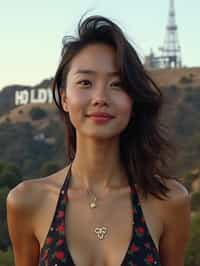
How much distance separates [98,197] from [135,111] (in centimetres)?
32

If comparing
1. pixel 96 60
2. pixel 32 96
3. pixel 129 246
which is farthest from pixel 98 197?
pixel 32 96

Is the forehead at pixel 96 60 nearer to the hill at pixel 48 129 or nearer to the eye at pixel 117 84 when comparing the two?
the eye at pixel 117 84

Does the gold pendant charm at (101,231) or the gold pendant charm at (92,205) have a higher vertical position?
the gold pendant charm at (92,205)

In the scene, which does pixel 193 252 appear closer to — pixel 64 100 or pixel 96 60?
pixel 64 100

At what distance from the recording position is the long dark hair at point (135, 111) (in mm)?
2174

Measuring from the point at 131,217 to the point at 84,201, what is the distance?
0.17 metres

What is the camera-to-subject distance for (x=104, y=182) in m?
2.27

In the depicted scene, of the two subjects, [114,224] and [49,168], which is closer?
[114,224]

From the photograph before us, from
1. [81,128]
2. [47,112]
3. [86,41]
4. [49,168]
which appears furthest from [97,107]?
[47,112]

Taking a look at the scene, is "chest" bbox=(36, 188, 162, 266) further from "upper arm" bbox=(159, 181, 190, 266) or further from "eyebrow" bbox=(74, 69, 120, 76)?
"eyebrow" bbox=(74, 69, 120, 76)

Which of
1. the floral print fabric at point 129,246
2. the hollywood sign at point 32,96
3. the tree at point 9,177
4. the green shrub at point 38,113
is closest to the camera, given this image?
the floral print fabric at point 129,246

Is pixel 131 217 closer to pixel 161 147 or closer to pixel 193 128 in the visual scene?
pixel 161 147

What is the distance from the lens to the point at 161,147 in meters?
2.35

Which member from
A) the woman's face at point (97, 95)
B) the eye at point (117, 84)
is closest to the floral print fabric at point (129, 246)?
the woman's face at point (97, 95)
